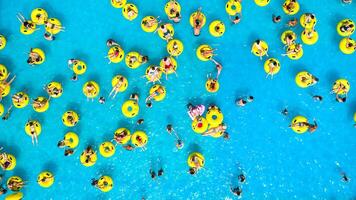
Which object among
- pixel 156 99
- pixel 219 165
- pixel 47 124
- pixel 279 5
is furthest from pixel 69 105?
pixel 279 5

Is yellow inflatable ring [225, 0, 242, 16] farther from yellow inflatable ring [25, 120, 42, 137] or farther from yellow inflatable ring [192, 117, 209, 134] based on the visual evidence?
yellow inflatable ring [25, 120, 42, 137]

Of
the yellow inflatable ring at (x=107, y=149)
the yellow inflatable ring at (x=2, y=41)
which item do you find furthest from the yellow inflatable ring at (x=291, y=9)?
the yellow inflatable ring at (x=2, y=41)

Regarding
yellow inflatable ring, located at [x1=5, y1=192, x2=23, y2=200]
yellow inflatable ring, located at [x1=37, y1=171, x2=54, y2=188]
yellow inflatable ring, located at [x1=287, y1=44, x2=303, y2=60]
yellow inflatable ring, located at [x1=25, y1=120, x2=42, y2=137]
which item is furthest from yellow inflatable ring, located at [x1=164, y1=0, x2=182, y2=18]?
yellow inflatable ring, located at [x1=5, y1=192, x2=23, y2=200]

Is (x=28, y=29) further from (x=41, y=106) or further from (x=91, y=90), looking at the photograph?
(x=91, y=90)

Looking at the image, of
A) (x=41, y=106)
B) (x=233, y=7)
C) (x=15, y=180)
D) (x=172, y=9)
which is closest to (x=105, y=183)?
(x=15, y=180)

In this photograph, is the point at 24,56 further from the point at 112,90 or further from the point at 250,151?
the point at 250,151
